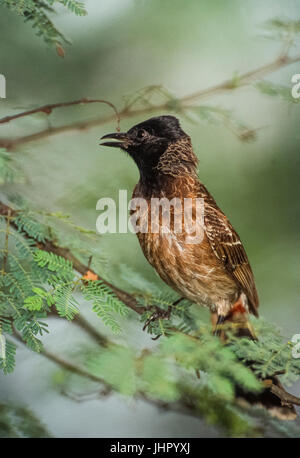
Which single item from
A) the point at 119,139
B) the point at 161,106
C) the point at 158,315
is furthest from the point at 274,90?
the point at 158,315

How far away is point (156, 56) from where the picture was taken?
6.52 feet

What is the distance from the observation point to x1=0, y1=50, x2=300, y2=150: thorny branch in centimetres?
189

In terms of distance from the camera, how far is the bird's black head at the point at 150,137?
1847mm

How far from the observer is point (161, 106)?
6.22 feet

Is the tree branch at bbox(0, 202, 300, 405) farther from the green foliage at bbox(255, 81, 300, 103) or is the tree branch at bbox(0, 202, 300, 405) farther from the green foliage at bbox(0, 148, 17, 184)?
the green foliage at bbox(255, 81, 300, 103)

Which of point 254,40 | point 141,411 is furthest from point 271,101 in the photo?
point 141,411

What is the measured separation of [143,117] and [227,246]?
59 cm

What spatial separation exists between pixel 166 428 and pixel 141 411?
0.39ft

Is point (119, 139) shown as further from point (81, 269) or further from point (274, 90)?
point (274, 90)

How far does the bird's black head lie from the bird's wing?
0.21 meters

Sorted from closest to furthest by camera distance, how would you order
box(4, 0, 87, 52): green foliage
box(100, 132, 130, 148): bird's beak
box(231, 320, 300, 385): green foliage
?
box(231, 320, 300, 385): green foliage
box(4, 0, 87, 52): green foliage
box(100, 132, 130, 148): bird's beak

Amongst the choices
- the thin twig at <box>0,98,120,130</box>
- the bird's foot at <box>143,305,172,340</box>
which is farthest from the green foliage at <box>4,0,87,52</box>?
the bird's foot at <box>143,305,172,340</box>

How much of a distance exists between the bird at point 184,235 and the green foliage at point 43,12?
1.40 feet

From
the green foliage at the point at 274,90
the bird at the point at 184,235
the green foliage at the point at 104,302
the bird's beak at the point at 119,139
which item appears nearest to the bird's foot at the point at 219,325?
the bird at the point at 184,235
